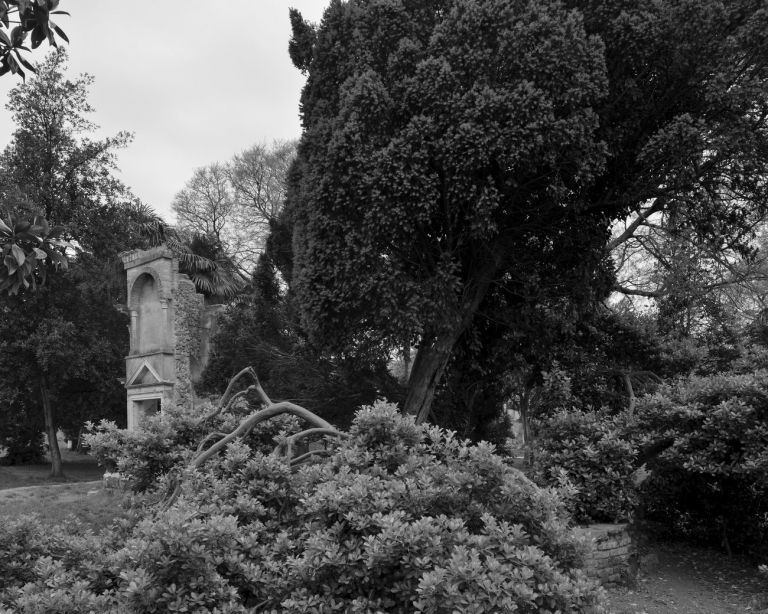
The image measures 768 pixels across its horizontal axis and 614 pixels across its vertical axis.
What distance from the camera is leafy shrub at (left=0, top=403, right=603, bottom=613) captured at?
2527 millimetres

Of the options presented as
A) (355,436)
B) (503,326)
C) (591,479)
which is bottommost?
(591,479)

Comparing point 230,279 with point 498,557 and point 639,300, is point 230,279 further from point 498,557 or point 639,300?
point 498,557

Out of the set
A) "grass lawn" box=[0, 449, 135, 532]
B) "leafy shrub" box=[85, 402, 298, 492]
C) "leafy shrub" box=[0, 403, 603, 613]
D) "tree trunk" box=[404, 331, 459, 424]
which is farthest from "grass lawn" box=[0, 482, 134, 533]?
"leafy shrub" box=[0, 403, 603, 613]

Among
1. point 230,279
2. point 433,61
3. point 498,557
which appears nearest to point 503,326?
point 433,61

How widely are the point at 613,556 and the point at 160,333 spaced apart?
15319mm

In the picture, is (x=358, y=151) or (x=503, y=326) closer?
(x=358, y=151)

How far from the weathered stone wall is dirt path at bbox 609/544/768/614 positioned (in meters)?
14.2

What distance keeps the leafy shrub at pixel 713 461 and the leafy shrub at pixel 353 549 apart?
13.7ft

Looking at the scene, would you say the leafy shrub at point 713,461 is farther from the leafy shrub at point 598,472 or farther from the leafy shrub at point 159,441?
the leafy shrub at point 159,441

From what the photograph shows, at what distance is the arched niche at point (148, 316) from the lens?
19.2 metres

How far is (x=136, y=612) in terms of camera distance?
2.54 meters

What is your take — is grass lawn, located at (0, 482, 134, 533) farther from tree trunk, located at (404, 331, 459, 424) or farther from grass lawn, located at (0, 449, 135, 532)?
tree trunk, located at (404, 331, 459, 424)

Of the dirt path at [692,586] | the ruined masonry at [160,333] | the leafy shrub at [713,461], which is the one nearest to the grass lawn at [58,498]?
the ruined masonry at [160,333]

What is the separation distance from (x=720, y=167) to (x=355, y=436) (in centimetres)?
976
